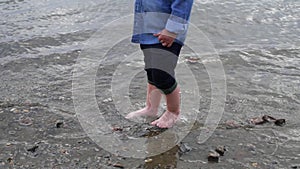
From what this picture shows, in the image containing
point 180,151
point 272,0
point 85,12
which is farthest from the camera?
point 272,0

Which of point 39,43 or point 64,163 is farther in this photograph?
point 39,43

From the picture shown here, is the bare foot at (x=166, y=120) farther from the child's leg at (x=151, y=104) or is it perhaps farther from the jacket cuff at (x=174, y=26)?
the jacket cuff at (x=174, y=26)

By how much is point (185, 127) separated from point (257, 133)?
0.55 m

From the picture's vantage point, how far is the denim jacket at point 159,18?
3070 mm

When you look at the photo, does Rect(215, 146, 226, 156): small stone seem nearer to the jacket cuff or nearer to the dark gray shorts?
the dark gray shorts

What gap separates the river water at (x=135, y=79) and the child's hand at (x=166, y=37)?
745 mm

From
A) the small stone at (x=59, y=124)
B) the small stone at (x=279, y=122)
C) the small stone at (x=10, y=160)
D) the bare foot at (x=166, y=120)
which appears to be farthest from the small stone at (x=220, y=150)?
the small stone at (x=10, y=160)

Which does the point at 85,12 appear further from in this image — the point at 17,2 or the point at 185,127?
the point at 185,127

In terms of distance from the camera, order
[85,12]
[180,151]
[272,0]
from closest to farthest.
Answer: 1. [180,151]
2. [85,12]
3. [272,0]

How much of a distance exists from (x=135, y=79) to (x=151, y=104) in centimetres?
79

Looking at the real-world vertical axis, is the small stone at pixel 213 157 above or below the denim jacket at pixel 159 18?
below

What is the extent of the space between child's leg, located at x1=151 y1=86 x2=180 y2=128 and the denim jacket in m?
→ 0.47

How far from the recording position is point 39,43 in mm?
5379

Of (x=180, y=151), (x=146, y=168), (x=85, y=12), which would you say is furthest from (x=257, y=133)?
(x=85, y=12)
